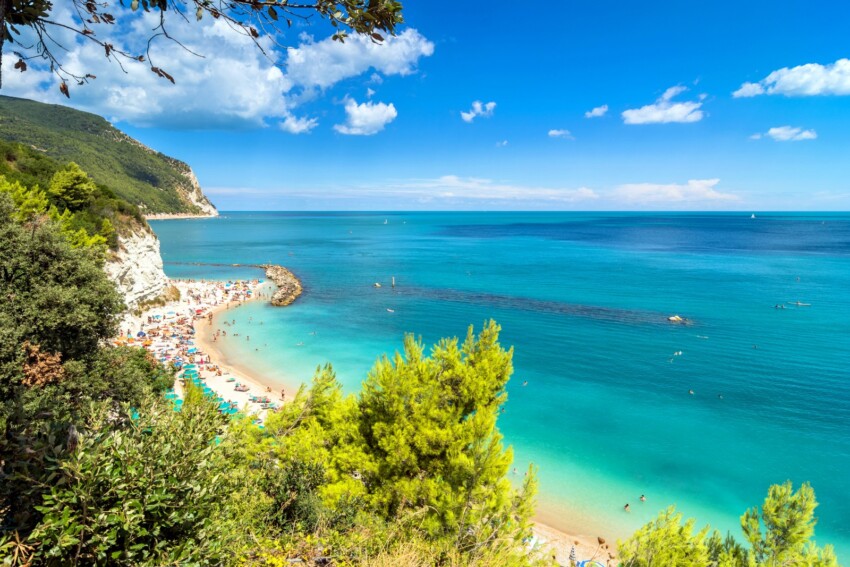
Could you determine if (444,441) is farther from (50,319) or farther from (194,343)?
(194,343)

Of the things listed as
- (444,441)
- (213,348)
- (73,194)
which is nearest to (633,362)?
(444,441)

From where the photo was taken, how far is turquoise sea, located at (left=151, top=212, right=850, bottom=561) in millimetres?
21344

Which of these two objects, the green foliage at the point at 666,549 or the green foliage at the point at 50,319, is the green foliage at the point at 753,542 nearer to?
the green foliage at the point at 666,549

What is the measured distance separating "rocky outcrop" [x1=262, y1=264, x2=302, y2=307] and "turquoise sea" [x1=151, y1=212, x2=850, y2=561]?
2030 millimetres

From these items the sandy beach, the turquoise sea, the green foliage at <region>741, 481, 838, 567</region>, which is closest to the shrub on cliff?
the sandy beach

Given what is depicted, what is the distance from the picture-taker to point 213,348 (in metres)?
37.4

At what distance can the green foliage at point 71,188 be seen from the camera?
33562 millimetres

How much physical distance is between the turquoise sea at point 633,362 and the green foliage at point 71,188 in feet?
57.5

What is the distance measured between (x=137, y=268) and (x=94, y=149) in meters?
163

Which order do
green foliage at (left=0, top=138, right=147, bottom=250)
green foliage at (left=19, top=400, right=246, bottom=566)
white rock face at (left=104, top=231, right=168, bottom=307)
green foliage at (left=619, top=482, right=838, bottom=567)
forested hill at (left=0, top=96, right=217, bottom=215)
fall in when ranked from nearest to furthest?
green foliage at (left=19, top=400, right=246, bottom=566) < green foliage at (left=619, top=482, right=838, bottom=567) < green foliage at (left=0, top=138, right=147, bottom=250) < white rock face at (left=104, top=231, right=168, bottom=307) < forested hill at (left=0, top=96, right=217, bottom=215)

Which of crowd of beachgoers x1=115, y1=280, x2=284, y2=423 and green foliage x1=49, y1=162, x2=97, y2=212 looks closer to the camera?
crowd of beachgoers x1=115, y1=280, x2=284, y2=423

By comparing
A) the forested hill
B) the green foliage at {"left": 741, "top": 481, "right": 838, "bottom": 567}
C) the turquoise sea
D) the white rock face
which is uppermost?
the forested hill

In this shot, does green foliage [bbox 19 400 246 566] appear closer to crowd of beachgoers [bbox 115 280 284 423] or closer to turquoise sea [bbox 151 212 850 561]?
crowd of beachgoers [bbox 115 280 284 423]

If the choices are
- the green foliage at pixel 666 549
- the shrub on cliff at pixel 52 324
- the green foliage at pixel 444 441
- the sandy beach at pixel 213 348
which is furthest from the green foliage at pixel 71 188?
the green foliage at pixel 666 549
